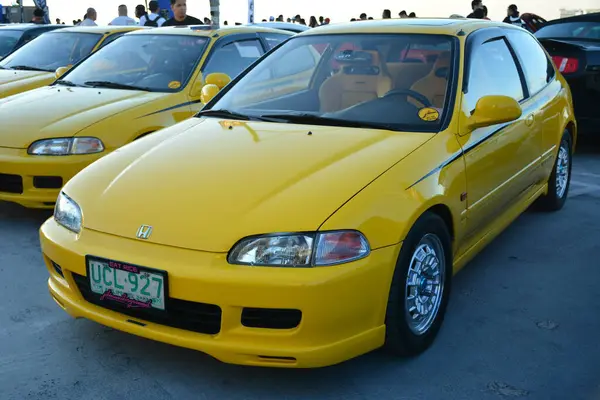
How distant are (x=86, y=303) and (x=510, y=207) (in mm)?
2429

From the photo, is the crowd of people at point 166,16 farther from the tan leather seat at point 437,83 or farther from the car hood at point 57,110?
the tan leather seat at point 437,83

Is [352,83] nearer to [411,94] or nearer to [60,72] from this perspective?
[411,94]

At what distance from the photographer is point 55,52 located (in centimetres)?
770

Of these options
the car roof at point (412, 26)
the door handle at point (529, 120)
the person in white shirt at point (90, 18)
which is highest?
the car roof at point (412, 26)

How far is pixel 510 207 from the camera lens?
3996 millimetres

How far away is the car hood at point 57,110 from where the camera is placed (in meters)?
4.75

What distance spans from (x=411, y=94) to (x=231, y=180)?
1169 millimetres

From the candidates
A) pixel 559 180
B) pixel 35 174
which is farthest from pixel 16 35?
pixel 559 180

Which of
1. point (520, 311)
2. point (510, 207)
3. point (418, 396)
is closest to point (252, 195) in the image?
point (418, 396)

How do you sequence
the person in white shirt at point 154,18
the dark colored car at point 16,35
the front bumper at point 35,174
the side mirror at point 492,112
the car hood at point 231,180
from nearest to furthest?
1. the car hood at point 231,180
2. the side mirror at point 492,112
3. the front bumper at point 35,174
4. the dark colored car at point 16,35
5. the person in white shirt at point 154,18

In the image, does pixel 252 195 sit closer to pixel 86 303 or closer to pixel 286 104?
pixel 86 303

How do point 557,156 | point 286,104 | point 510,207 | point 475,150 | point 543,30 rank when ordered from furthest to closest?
1. point 543,30
2. point 557,156
3. point 510,207
4. point 286,104
5. point 475,150

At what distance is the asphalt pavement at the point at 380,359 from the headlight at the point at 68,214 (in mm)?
540

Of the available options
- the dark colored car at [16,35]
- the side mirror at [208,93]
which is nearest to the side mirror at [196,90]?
→ the side mirror at [208,93]
